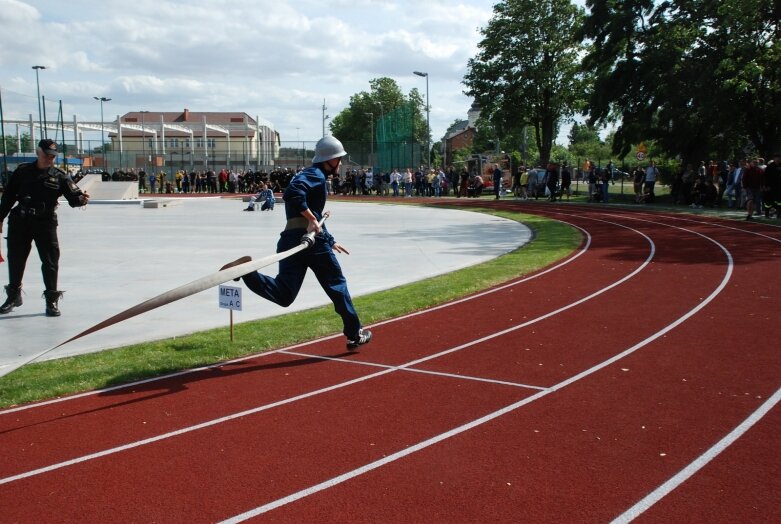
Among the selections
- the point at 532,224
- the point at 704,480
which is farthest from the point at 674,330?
the point at 532,224

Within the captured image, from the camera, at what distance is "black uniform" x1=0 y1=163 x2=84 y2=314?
891 cm

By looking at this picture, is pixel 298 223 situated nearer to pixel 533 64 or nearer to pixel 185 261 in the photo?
pixel 185 261

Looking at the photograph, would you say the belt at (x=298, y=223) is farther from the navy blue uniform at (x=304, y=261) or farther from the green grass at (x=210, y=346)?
the green grass at (x=210, y=346)

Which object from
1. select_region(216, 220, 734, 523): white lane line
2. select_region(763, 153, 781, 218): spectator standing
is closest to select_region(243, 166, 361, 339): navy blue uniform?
select_region(216, 220, 734, 523): white lane line

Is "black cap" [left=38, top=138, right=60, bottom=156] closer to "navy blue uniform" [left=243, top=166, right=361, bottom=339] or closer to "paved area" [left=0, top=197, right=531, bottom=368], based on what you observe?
"paved area" [left=0, top=197, right=531, bottom=368]

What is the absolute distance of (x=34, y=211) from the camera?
29.3ft

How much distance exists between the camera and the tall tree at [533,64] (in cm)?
5328

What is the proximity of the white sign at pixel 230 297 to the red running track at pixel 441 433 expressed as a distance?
618 millimetres

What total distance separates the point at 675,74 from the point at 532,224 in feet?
48.7

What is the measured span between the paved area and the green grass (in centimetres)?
39

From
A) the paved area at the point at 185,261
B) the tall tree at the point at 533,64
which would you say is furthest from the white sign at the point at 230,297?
the tall tree at the point at 533,64

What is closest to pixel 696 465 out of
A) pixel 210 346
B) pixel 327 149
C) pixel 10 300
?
pixel 327 149

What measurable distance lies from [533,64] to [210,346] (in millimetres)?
49904

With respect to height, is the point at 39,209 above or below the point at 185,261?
above
